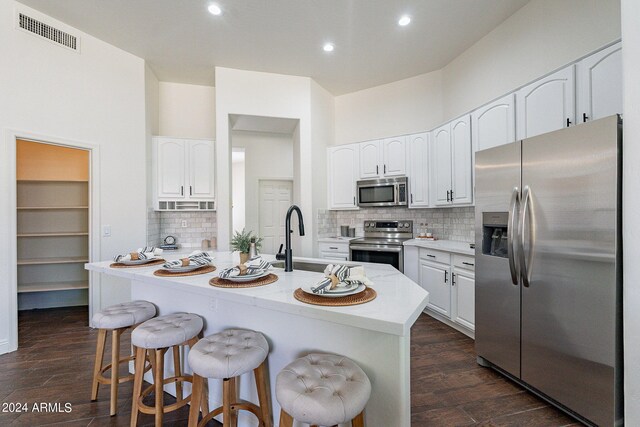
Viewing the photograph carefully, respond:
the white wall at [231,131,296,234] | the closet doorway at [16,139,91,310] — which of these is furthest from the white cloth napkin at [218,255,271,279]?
the white wall at [231,131,296,234]

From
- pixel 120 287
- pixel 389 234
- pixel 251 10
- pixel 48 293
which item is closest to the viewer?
pixel 251 10

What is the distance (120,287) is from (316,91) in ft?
12.6

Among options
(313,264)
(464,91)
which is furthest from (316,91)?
(313,264)

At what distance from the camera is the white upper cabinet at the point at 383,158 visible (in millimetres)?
4109

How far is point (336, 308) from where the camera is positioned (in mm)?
1119

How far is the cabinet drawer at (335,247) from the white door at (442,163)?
1384 mm

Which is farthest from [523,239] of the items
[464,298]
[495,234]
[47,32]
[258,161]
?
[258,161]

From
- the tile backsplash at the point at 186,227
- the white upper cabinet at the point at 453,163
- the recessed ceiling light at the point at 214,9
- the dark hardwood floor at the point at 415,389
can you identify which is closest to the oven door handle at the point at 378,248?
the white upper cabinet at the point at 453,163

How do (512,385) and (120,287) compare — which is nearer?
(512,385)

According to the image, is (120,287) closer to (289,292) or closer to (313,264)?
(313,264)

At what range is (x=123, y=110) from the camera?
3643 mm

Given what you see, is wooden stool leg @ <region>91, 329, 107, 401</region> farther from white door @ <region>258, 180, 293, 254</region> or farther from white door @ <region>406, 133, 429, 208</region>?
white door @ <region>258, 180, 293, 254</region>

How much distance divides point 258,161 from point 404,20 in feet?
12.5

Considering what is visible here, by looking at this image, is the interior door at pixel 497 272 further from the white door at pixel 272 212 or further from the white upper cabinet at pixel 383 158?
the white door at pixel 272 212
